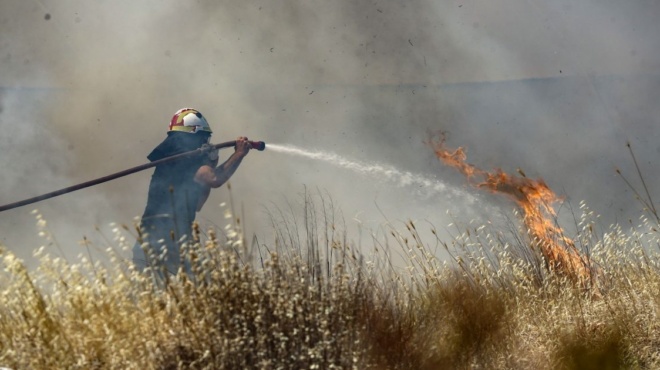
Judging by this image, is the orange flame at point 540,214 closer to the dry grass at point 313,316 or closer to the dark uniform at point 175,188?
the dry grass at point 313,316

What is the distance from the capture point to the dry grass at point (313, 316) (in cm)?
394

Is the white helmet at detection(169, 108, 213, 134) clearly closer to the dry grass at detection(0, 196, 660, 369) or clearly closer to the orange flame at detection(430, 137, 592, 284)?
the dry grass at detection(0, 196, 660, 369)

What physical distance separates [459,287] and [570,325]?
0.69 m

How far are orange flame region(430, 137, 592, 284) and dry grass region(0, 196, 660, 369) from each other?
0.98 ft

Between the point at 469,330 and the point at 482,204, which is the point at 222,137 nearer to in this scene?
the point at 482,204

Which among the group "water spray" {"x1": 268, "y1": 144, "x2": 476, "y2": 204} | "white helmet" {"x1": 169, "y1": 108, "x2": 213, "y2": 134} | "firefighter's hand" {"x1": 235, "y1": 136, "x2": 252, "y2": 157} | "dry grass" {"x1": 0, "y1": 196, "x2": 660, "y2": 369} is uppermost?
"water spray" {"x1": 268, "y1": 144, "x2": 476, "y2": 204}

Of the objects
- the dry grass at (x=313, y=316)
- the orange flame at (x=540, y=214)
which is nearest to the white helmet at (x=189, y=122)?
the dry grass at (x=313, y=316)

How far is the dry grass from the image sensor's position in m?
3.94

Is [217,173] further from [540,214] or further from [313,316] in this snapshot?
[313,316]

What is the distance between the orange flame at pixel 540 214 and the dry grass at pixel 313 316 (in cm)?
30

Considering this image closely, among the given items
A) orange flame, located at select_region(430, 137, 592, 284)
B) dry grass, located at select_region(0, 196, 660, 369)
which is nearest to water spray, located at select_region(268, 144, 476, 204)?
orange flame, located at select_region(430, 137, 592, 284)

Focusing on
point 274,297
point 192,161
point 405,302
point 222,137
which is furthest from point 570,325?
point 222,137

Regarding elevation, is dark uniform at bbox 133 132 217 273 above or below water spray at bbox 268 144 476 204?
below

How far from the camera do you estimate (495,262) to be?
6.36 m
